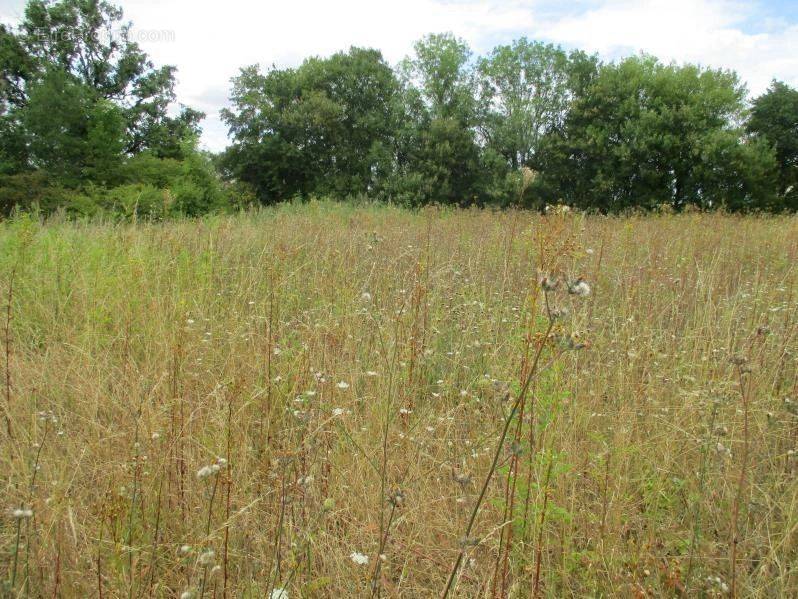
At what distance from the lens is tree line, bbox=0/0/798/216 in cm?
2178

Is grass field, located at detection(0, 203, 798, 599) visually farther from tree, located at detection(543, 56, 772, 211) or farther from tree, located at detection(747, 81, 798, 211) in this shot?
tree, located at detection(747, 81, 798, 211)

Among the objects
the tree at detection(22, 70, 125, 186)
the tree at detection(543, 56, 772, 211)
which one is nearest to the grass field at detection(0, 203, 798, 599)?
the tree at detection(22, 70, 125, 186)

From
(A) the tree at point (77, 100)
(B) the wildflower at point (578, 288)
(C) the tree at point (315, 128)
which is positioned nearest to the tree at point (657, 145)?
(C) the tree at point (315, 128)

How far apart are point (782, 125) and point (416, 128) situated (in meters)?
19.9

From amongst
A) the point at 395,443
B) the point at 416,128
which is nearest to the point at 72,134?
the point at 416,128

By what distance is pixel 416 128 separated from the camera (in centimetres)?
2845

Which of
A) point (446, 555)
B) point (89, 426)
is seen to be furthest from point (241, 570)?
point (89, 426)

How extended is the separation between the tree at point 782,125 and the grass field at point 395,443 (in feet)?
99.7

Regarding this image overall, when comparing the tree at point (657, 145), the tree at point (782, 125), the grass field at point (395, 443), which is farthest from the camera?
the tree at point (782, 125)

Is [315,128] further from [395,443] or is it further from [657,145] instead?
[395,443]

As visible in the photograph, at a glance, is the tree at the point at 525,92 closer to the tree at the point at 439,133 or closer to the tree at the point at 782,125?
the tree at the point at 439,133

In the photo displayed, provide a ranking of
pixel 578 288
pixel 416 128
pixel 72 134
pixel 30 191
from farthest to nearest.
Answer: pixel 416 128 < pixel 72 134 < pixel 30 191 < pixel 578 288

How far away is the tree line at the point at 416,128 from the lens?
21781 millimetres

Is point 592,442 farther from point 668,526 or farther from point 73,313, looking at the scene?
point 73,313
